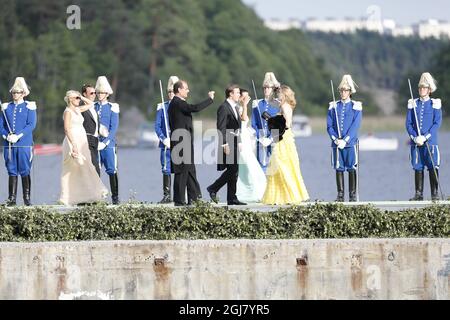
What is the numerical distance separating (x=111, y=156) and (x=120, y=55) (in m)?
72.8

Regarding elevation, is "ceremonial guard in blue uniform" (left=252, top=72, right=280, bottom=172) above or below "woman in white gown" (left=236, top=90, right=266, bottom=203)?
above

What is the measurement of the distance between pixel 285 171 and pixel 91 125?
10.2 ft

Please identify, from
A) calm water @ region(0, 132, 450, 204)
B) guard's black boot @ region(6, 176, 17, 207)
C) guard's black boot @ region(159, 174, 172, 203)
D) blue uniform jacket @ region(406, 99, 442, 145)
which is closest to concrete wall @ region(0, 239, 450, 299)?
guard's black boot @ region(6, 176, 17, 207)

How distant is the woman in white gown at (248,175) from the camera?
85.6ft

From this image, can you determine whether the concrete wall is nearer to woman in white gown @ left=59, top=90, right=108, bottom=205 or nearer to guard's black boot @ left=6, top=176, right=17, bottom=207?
woman in white gown @ left=59, top=90, right=108, bottom=205

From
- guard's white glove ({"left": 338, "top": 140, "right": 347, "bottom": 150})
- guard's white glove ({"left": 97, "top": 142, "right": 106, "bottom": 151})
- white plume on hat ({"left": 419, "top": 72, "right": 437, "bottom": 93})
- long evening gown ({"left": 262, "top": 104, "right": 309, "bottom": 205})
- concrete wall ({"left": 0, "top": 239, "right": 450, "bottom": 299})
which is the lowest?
concrete wall ({"left": 0, "top": 239, "right": 450, "bottom": 299})

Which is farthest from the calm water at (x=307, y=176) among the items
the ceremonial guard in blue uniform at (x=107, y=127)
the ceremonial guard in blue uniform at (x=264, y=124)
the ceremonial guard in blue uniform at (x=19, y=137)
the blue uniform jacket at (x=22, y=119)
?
the blue uniform jacket at (x=22, y=119)

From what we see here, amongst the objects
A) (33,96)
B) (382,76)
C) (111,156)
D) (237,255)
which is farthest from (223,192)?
(382,76)

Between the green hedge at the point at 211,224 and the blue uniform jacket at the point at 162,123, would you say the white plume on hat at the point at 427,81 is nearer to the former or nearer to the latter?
the blue uniform jacket at the point at 162,123

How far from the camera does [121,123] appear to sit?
9644 centimetres

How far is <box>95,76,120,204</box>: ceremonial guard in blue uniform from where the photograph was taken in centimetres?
2633

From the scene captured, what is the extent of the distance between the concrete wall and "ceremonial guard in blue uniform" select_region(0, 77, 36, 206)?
6.91 meters

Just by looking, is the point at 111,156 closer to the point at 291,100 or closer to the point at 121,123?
the point at 291,100

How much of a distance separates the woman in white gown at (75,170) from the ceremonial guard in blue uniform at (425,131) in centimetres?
444
